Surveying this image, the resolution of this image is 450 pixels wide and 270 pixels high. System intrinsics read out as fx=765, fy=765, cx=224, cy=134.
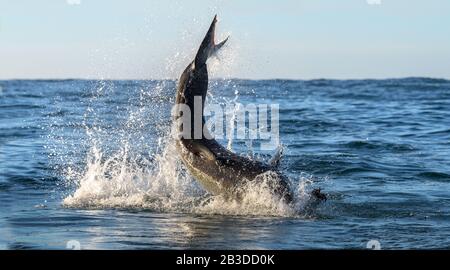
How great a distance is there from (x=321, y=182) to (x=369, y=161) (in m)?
3.03

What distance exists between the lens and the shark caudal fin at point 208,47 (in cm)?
1167

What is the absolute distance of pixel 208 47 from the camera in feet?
38.5

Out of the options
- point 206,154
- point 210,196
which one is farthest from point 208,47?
point 210,196

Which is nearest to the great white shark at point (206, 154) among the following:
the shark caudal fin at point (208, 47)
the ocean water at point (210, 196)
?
the shark caudal fin at point (208, 47)

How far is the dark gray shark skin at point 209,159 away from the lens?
451 inches

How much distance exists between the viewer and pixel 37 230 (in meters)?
10.1

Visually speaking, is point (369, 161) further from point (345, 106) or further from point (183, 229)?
point (345, 106)

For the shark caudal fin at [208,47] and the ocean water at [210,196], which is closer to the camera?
the ocean water at [210,196]

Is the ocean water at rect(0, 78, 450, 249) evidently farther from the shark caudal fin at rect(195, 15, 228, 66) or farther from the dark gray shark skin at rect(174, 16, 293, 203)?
the shark caudal fin at rect(195, 15, 228, 66)

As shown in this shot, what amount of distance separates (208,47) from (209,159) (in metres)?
1.72

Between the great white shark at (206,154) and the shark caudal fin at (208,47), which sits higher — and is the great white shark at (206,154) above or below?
below

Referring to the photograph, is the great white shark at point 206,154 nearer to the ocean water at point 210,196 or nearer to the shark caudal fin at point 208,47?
the shark caudal fin at point 208,47

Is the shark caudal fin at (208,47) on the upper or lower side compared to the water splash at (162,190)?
upper
